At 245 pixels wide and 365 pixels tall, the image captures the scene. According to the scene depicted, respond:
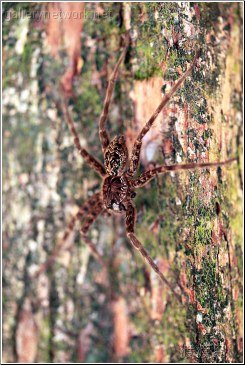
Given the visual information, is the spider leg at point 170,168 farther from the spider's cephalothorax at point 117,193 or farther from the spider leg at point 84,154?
the spider leg at point 84,154

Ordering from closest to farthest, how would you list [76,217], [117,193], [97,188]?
[117,193] → [76,217] → [97,188]

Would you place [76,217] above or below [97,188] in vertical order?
below

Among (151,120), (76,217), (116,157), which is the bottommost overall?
(76,217)

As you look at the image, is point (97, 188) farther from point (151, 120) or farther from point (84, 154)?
point (151, 120)

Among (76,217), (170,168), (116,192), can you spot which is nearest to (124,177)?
(116,192)

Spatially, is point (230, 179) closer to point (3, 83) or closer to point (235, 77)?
point (235, 77)

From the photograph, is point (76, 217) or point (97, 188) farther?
point (97, 188)

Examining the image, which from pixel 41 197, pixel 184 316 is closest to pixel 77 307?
pixel 41 197
